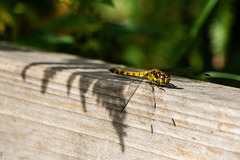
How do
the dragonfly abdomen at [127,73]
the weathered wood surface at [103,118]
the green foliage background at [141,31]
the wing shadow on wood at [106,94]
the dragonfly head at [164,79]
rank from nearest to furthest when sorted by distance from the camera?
the weathered wood surface at [103,118] < the wing shadow on wood at [106,94] < the dragonfly head at [164,79] < the dragonfly abdomen at [127,73] < the green foliage background at [141,31]

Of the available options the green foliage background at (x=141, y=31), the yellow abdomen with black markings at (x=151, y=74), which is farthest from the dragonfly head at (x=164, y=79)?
the green foliage background at (x=141, y=31)

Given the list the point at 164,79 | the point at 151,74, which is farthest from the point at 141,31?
the point at 164,79

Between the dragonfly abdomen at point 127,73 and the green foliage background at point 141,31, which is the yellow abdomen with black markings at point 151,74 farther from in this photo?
the green foliage background at point 141,31

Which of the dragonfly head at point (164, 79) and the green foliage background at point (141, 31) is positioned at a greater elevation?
the green foliage background at point (141, 31)

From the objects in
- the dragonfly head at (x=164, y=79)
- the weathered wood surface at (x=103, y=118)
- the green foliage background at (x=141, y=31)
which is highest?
the green foliage background at (x=141, y=31)

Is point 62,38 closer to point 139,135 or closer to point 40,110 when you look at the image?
point 40,110

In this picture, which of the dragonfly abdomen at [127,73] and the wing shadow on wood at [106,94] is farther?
the dragonfly abdomen at [127,73]

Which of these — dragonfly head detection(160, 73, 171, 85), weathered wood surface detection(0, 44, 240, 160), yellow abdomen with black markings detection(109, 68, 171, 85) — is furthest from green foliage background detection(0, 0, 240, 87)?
weathered wood surface detection(0, 44, 240, 160)

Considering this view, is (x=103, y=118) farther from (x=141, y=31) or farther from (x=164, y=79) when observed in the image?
(x=141, y=31)

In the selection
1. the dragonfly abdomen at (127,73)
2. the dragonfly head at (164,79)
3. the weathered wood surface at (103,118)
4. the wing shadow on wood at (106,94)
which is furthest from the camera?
the dragonfly abdomen at (127,73)
